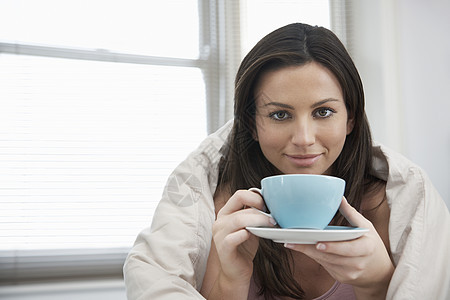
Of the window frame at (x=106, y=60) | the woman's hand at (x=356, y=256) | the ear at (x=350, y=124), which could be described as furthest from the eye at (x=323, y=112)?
the window frame at (x=106, y=60)

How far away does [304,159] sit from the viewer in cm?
101

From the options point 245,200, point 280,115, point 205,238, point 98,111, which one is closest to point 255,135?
point 280,115

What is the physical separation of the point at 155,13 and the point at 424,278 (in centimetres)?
147

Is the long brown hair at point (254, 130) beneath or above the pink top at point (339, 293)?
above

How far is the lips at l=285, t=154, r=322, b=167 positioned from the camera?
1.00m

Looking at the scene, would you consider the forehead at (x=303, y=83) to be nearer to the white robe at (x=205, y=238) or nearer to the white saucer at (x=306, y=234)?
the white robe at (x=205, y=238)

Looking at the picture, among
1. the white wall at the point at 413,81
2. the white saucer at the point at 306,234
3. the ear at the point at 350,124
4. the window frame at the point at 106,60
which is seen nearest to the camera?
the white saucer at the point at 306,234

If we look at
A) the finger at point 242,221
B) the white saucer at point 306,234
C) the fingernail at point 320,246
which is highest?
the white saucer at point 306,234

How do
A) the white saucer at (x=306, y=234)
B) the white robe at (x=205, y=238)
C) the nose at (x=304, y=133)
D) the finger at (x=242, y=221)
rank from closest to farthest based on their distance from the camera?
the white saucer at (x=306, y=234) → the finger at (x=242, y=221) → the white robe at (x=205, y=238) → the nose at (x=304, y=133)

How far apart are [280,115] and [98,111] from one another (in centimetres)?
96

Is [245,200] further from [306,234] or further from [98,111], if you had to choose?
[98,111]

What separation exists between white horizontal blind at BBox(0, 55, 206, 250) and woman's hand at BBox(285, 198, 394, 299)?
109 cm

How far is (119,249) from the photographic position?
1.73 metres

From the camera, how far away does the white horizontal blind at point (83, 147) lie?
5.44 feet
